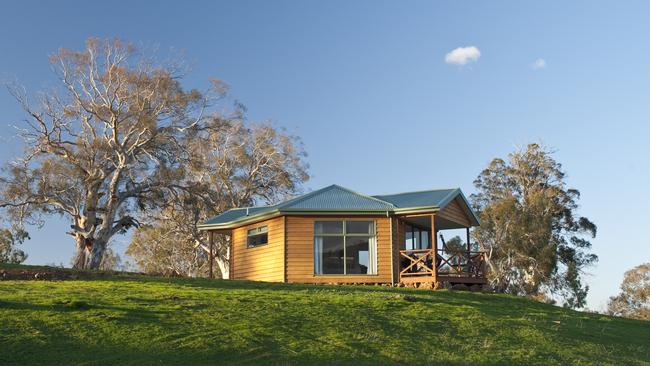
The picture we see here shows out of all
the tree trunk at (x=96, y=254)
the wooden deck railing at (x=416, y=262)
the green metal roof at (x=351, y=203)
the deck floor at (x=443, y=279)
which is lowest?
the deck floor at (x=443, y=279)

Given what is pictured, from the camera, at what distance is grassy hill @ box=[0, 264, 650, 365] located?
39.5 feet

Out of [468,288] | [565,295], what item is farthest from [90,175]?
[565,295]

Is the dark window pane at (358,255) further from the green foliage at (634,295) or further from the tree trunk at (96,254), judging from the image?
the green foliage at (634,295)

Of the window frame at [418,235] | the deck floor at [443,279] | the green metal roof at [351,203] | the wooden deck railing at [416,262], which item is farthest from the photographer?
the window frame at [418,235]

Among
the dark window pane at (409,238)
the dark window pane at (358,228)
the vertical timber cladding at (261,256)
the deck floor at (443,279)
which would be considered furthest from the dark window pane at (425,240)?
the vertical timber cladding at (261,256)

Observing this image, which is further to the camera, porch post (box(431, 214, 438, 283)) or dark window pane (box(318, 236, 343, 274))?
dark window pane (box(318, 236, 343, 274))

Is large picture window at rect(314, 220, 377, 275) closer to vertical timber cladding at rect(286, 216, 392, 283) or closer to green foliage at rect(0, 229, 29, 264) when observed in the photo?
vertical timber cladding at rect(286, 216, 392, 283)

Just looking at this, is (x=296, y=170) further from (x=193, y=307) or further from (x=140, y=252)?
(x=193, y=307)

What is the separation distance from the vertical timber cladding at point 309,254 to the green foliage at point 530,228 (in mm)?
19396

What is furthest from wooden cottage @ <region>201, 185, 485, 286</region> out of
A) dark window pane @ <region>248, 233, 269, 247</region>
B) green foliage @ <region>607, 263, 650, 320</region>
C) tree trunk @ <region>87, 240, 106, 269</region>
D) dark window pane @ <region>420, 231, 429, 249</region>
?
green foliage @ <region>607, 263, 650, 320</region>

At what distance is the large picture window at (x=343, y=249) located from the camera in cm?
2542

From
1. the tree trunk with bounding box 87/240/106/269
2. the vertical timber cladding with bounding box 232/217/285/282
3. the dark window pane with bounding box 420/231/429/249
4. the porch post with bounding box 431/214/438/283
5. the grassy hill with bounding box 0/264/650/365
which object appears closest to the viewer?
the grassy hill with bounding box 0/264/650/365

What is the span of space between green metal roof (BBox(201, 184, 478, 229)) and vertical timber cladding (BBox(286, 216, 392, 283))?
43 centimetres

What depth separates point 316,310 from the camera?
16.1 metres
